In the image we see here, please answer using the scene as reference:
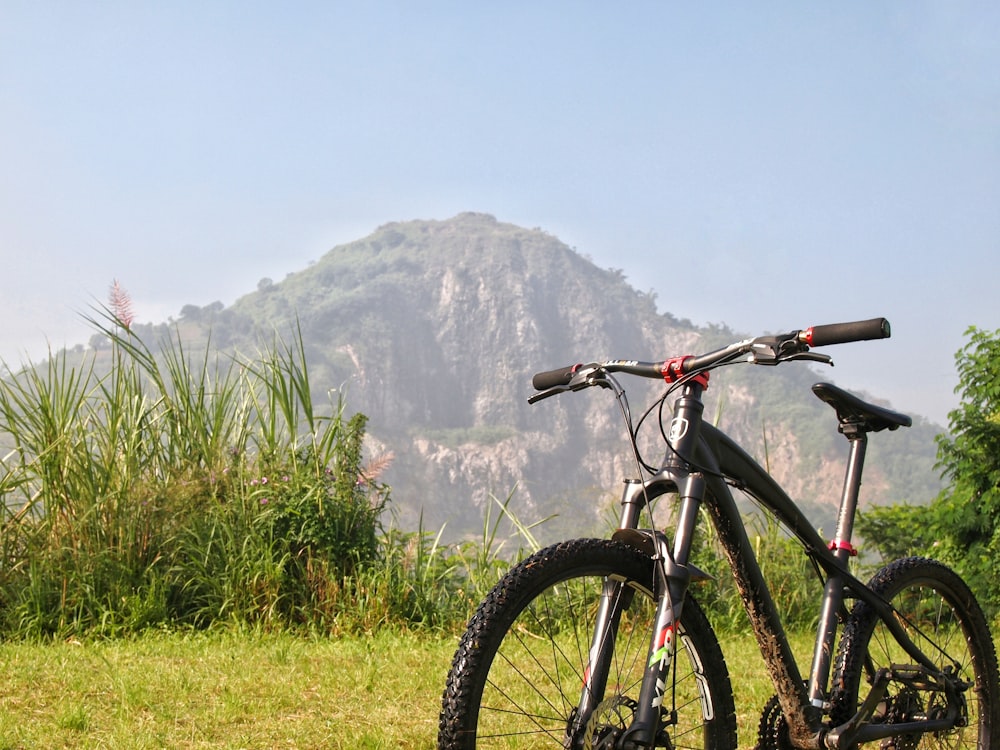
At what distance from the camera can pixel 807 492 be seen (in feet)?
278

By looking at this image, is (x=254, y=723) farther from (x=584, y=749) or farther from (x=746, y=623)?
(x=746, y=623)

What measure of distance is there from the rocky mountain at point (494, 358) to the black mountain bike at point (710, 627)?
255ft

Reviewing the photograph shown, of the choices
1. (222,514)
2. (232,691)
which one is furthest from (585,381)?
(222,514)

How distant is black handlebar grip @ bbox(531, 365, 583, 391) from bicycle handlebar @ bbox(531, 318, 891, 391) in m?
0.06

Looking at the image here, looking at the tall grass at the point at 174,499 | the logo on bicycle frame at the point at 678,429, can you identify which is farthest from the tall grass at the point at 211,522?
the logo on bicycle frame at the point at 678,429

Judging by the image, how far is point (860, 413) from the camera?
2873mm

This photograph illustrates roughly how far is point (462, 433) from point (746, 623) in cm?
10177

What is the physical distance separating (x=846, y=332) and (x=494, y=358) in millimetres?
125959

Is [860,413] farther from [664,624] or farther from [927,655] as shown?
[664,624]

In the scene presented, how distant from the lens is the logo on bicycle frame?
218 centimetres

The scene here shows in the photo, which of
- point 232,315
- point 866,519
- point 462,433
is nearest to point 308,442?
point 866,519

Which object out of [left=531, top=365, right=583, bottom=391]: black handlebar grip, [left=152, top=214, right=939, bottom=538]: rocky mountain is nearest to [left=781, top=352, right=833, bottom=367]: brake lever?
[left=531, top=365, right=583, bottom=391]: black handlebar grip

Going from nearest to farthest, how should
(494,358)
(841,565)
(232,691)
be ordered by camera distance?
(841,565), (232,691), (494,358)

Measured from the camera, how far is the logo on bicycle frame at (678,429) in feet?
7.16
